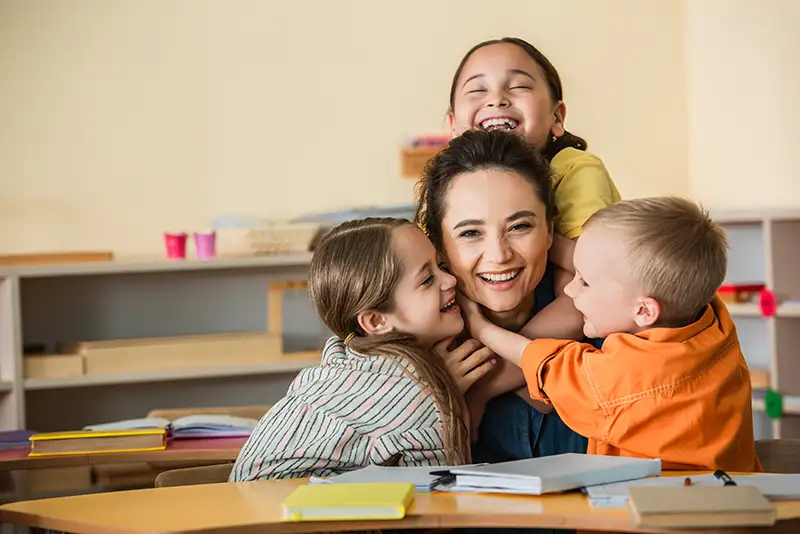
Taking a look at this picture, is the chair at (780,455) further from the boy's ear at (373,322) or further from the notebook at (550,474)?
the boy's ear at (373,322)

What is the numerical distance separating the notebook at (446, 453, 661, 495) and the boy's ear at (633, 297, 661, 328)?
0.26m

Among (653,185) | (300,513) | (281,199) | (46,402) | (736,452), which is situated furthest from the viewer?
(653,185)

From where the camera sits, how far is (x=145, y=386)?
13.8 ft

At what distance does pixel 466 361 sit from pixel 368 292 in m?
0.22

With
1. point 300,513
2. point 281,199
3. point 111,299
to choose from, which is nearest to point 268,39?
point 281,199

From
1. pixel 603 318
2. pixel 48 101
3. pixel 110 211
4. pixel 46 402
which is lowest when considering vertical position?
pixel 46 402

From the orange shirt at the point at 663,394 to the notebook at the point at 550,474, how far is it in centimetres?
10

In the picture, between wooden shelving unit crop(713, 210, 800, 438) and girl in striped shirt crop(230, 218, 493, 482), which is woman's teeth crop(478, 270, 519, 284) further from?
wooden shelving unit crop(713, 210, 800, 438)

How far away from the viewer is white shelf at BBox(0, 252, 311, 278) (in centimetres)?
378

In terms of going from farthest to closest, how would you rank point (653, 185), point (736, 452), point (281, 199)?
point (653, 185) < point (281, 199) < point (736, 452)

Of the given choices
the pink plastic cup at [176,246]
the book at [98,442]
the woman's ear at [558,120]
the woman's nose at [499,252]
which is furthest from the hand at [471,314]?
the pink plastic cup at [176,246]

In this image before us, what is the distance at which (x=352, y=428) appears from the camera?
186 cm

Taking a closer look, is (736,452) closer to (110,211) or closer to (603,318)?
(603,318)

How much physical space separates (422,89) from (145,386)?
1.67 m
